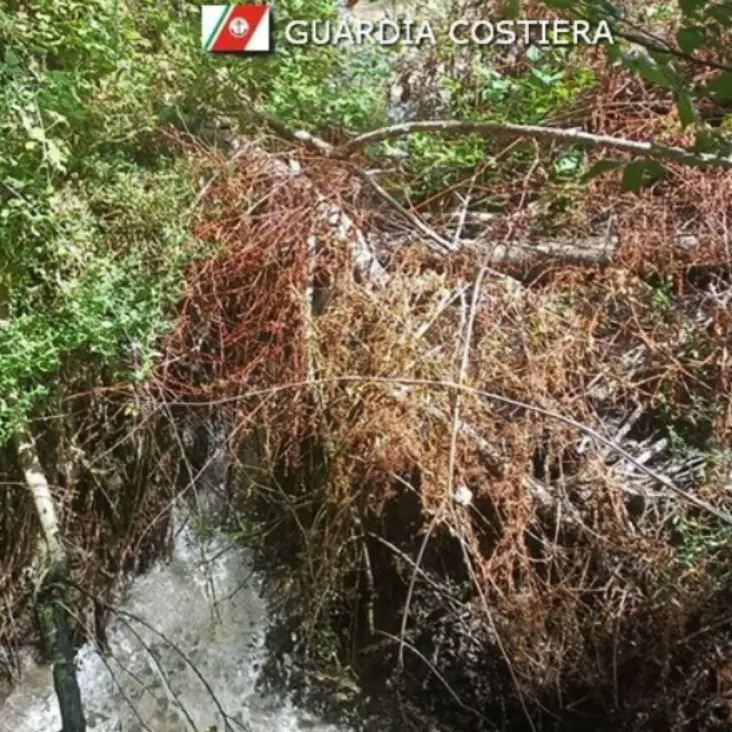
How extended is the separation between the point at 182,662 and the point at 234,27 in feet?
5.71

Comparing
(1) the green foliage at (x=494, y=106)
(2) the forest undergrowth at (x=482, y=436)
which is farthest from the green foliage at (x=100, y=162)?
(1) the green foliage at (x=494, y=106)

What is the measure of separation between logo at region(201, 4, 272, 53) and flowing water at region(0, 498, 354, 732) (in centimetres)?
133

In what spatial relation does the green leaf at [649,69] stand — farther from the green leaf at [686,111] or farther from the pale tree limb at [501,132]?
the pale tree limb at [501,132]

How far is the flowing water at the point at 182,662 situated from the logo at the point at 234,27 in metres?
1.33

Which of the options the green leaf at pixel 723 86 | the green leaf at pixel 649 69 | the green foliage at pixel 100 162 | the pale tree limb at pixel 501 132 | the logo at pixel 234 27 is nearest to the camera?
the green leaf at pixel 723 86

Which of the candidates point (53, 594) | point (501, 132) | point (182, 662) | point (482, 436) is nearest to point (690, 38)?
point (482, 436)

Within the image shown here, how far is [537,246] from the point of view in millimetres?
2537

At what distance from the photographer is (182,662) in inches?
91.4

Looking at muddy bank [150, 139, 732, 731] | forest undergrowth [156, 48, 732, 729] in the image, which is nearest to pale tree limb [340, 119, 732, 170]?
forest undergrowth [156, 48, 732, 729]

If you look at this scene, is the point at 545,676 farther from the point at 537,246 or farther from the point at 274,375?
the point at 537,246

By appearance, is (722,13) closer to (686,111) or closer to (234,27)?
(686,111)

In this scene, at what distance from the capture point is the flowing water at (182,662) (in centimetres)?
225

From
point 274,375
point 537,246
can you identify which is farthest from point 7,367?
point 537,246

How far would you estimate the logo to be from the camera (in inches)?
104
